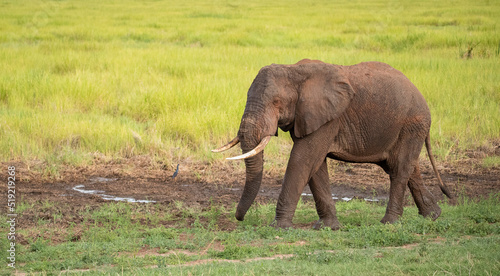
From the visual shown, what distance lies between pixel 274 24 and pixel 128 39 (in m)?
7.70

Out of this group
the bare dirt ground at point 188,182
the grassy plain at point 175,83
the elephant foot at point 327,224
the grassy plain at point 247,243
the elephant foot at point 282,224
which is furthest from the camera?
the grassy plain at point 175,83

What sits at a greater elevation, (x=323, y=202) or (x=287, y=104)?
(x=287, y=104)

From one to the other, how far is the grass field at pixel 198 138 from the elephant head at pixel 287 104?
0.80m

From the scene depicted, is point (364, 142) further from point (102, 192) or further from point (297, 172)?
point (102, 192)

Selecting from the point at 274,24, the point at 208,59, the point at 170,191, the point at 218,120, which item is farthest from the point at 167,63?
the point at 274,24

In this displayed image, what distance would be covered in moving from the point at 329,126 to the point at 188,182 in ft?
10.1

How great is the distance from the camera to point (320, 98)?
6.19m

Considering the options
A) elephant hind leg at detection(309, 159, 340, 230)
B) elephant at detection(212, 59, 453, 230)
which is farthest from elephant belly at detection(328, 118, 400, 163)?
elephant hind leg at detection(309, 159, 340, 230)

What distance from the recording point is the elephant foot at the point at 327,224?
6.49 meters

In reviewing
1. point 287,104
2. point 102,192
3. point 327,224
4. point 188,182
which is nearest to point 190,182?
point 188,182

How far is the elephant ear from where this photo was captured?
6156 millimetres

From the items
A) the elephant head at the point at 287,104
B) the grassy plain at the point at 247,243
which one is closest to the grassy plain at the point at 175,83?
the grassy plain at the point at 247,243

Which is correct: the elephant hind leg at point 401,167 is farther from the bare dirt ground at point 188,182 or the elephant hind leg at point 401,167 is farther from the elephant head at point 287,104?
the bare dirt ground at point 188,182

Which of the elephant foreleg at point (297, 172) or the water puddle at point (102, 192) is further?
the water puddle at point (102, 192)
